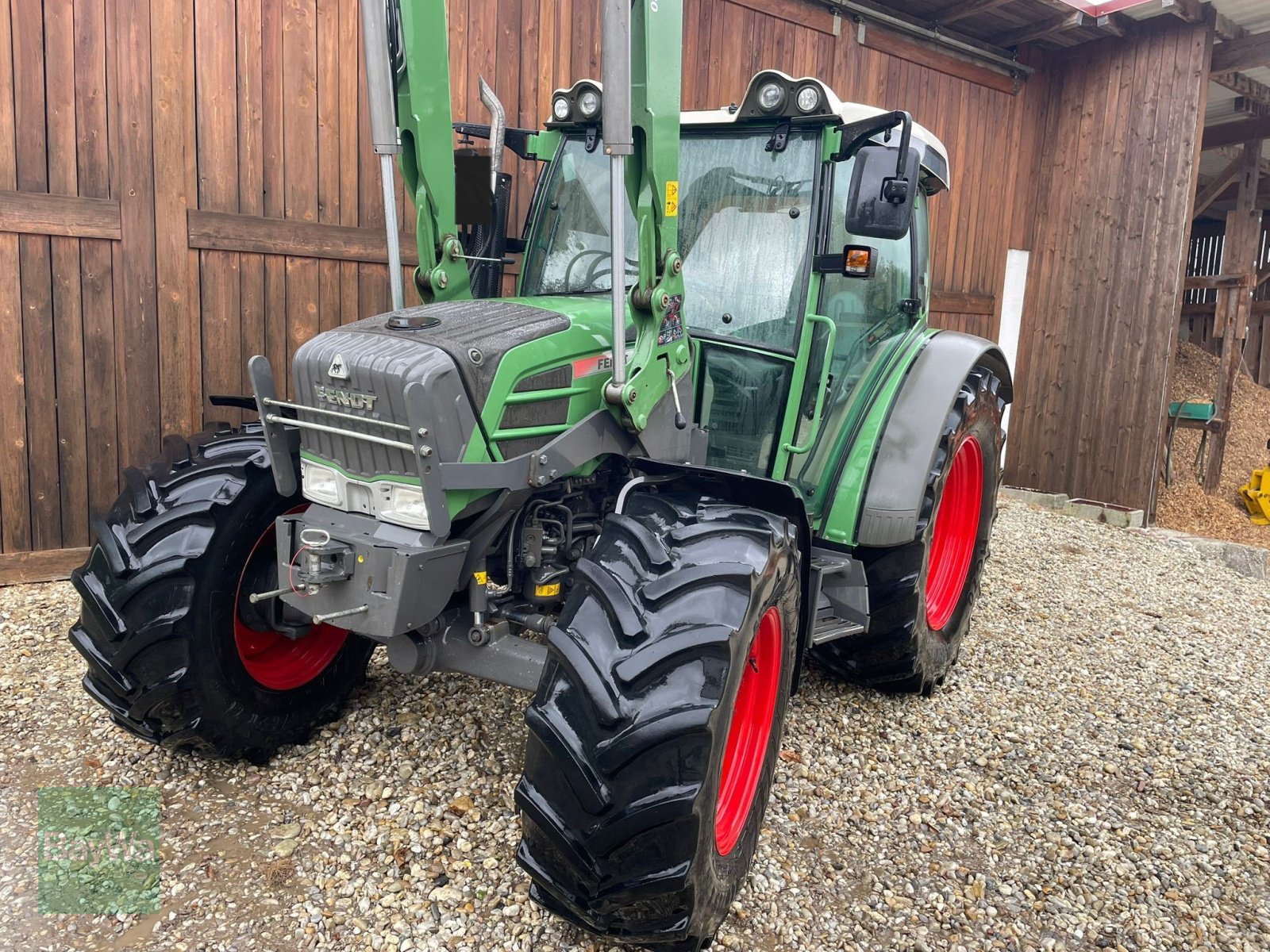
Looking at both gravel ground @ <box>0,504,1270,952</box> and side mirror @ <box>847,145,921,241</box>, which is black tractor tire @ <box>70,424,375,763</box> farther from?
side mirror @ <box>847,145,921,241</box>

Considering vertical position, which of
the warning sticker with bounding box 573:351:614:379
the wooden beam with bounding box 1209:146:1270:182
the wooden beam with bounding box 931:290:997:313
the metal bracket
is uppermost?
the wooden beam with bounding box 1209:146:1270:182

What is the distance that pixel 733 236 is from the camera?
10.2 ft

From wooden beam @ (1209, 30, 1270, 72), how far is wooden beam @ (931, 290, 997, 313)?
2.46m

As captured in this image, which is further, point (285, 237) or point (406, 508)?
point (285, 237)

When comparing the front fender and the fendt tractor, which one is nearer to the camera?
the fendt tractor

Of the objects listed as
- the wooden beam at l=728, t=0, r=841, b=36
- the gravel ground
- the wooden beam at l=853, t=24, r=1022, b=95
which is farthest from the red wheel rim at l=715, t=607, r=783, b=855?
the wooden beam at l=853, t=24, r=1022, b=95

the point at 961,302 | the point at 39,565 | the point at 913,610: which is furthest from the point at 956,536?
the point at 961,302

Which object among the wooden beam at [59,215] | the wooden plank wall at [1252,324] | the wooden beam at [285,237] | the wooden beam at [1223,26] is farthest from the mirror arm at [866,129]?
the wooden plank wall at [1252,324]

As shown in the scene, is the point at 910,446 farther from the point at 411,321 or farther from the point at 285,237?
the point at 285,237

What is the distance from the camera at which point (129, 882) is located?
232 cm

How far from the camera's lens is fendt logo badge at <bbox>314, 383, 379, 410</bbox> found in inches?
88.0

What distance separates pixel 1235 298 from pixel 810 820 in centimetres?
896

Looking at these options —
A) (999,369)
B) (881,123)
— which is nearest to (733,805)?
(881,123)

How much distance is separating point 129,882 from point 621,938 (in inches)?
50.8
